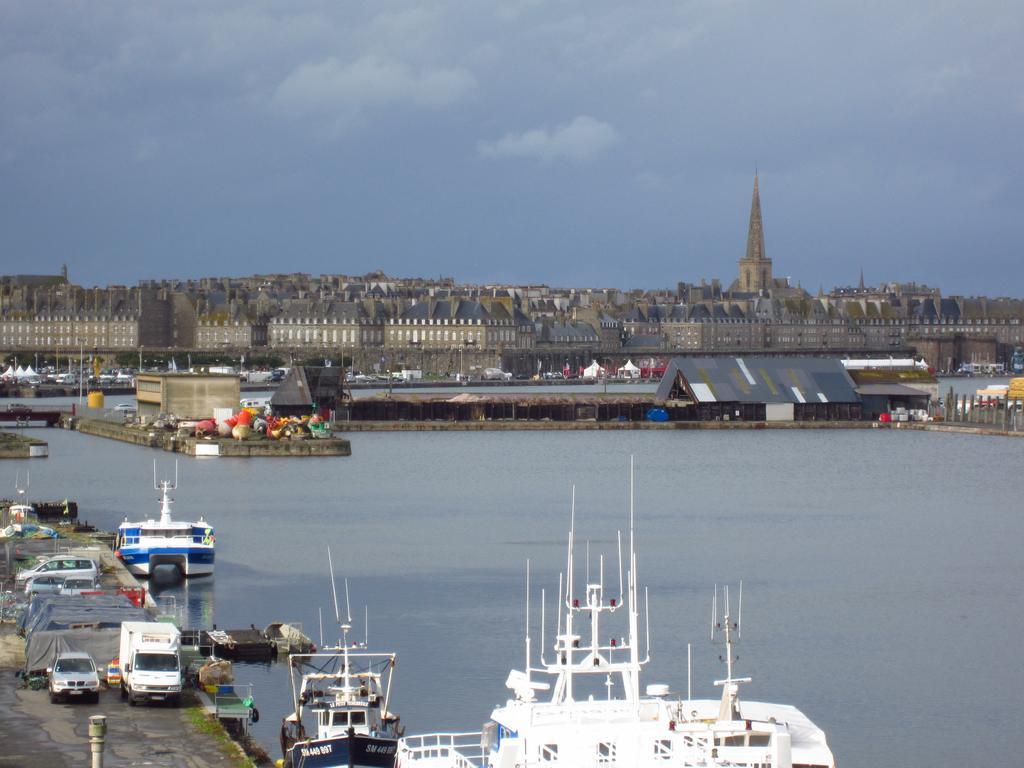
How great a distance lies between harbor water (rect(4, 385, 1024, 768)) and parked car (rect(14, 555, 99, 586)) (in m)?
2.00

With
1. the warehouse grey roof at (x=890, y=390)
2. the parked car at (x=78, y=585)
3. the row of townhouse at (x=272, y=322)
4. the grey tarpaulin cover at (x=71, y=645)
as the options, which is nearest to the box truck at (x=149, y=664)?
the grey tarpaulin cover at (x=71, y=645)

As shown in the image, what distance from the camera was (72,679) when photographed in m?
20.5

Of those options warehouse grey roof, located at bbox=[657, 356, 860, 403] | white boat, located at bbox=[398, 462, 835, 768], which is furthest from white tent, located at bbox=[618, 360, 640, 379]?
white boat, located at bbox=[398, 462, 835, 768]

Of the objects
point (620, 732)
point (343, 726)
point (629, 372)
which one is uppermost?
point (629, 372)

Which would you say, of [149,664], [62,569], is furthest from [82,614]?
[62,569]

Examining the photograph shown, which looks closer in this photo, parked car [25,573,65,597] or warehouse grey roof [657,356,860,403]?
parked car [25,573,65,597]

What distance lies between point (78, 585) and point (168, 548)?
6532 millimetres

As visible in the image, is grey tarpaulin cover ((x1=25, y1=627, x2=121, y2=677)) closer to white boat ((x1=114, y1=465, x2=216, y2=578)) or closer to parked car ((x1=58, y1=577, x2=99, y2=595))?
parked car ((x1=58, y1=577, x2=99, y2=595))

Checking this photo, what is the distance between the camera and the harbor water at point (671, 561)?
79.9 feet

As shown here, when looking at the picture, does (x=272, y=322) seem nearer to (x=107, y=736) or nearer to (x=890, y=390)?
(x=890, y=390)

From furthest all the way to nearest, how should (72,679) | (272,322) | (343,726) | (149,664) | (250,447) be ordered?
(272,322) < (250,447) < (149,664) < (72,679) < (343,726)

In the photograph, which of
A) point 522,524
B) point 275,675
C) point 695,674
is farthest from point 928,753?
point 522,524

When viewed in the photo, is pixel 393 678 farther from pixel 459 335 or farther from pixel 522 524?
pixel 459 335

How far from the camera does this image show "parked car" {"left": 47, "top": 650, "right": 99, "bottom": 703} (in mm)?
20484
